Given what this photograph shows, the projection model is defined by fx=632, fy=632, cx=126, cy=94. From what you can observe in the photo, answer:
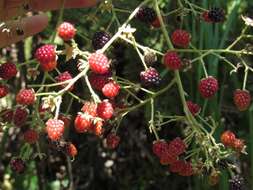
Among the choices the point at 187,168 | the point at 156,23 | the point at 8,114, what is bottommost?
the point at 187,168

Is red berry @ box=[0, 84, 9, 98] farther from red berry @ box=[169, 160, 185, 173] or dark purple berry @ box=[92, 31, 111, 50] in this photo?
red berry @ box=[169, 160, 185, 173]

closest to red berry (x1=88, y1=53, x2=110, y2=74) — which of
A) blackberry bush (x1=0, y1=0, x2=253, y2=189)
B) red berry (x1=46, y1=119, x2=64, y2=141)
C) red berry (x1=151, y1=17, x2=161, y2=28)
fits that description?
blackberry bush (x1=0, y1=0, x2=253, y2=189)

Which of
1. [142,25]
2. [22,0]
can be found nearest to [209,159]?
[22,0]

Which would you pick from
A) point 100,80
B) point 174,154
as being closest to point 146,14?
point 100,80

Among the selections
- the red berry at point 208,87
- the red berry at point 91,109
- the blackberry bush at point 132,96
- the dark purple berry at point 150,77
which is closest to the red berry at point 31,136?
the blackberry bush at point 132,96

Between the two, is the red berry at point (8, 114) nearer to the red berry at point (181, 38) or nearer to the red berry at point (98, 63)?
the red berry at point (98, 63)

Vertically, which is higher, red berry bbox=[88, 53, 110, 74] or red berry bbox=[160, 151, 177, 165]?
red berry bbox=[88, 53, 110, 74]

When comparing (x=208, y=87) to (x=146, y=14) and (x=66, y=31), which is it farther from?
(x=66, y=31)

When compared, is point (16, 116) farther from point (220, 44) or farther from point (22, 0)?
point (220, 44)

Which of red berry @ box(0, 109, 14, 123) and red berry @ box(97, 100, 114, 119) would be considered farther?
red berry @ box(0, 109, 14, 123)
